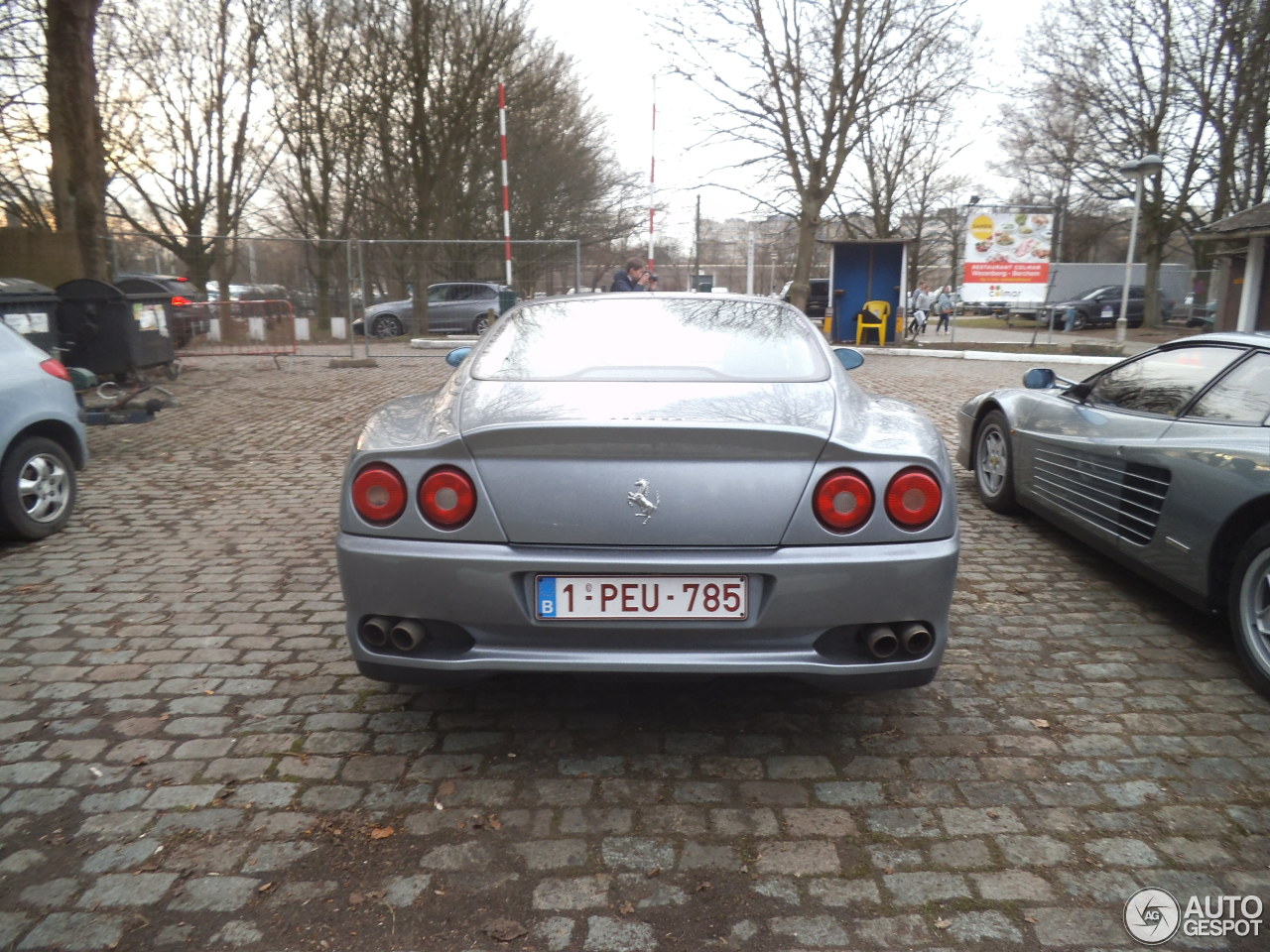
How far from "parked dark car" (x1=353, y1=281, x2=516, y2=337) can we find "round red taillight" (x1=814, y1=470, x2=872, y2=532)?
15771 mm

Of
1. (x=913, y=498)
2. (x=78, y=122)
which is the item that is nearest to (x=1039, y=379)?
(x=913, y=498)

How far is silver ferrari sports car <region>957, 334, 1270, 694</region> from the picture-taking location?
143 inches

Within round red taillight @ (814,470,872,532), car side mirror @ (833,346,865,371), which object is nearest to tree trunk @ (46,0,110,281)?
car side mirror @ (833,346,865,371)

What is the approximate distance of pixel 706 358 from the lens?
3.62 m

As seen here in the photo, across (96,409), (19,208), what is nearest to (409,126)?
(19,208)

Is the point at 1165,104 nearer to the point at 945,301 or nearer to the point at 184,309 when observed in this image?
the point at 945,301

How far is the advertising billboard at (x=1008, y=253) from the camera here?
22422 millimetres

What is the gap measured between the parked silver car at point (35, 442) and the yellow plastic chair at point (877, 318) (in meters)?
19.2

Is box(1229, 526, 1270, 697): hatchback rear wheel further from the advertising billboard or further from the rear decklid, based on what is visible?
the advertising billboard

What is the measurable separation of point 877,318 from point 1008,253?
3503 millimetres

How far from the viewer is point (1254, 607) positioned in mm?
3584

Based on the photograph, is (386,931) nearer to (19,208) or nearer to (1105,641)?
(1105,641)

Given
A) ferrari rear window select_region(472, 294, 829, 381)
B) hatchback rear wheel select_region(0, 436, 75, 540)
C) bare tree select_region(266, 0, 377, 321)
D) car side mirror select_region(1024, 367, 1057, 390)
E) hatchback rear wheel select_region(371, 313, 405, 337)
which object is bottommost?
hatchback rear wheel select_region(0, 436, 75, 540)

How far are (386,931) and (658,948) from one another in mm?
641
